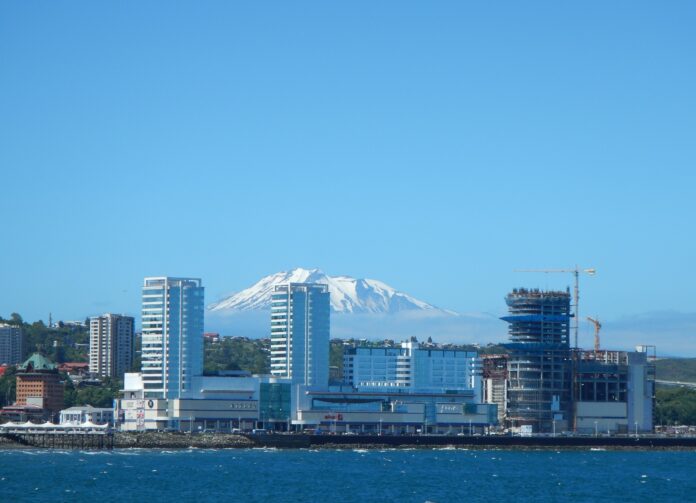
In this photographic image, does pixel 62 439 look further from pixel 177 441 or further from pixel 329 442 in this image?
pixel 329 442

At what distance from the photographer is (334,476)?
13038 cm

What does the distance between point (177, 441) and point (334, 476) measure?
55.1m

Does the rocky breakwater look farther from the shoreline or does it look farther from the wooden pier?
the wooden pier

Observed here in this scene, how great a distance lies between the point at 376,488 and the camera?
11694 cm

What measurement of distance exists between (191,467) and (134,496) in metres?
33.2

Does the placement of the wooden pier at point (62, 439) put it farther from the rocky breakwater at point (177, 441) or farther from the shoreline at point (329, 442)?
the rocky breakwater at point (177, 441)

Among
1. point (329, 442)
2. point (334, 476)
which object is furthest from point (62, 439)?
point (334, 476)

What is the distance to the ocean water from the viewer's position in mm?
110062

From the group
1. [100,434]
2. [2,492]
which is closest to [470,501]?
[2,492]

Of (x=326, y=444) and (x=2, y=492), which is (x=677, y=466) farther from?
(x=2, y=492)

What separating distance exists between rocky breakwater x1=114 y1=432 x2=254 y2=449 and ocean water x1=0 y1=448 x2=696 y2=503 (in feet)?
18.1

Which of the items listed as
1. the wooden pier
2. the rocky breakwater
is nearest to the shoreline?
the rocky breakwater

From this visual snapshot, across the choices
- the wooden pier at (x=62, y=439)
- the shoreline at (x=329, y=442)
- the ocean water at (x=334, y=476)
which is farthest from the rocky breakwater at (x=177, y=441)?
the ocean water at (x=334, y=476)

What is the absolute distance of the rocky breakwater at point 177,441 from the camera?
18088 cm
